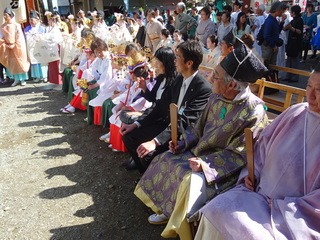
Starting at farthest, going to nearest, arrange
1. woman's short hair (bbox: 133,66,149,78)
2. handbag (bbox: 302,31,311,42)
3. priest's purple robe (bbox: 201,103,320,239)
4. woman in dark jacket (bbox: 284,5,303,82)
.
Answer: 1. handbag (bbox: 302,31,311,42)
2. woman in dark jacket (bbox: 284,5,303,82)
3. woman's short hair (bbox: 133,66,149,78)
4. priest's purple robe (bbox: 201,103,320,239)

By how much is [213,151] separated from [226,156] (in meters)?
0.17

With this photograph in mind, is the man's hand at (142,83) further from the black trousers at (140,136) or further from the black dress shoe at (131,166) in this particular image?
the black dress shoe at (131,166)

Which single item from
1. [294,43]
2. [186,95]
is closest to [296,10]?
[294,43]

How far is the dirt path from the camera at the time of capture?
2607 millimetres

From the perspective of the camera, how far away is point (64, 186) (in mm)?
3246

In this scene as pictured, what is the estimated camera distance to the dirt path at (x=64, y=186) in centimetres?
261

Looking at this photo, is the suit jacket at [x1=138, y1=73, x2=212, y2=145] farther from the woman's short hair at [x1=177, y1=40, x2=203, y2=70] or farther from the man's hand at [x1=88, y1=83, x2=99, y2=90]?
the man's hand at [x1=88, y1=83, x2=99, y2=90]

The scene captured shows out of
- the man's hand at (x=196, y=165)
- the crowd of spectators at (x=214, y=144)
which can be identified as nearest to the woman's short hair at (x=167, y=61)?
the crowd of spectators at (x=214, y=144)

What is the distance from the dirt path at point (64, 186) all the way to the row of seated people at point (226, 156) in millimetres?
352

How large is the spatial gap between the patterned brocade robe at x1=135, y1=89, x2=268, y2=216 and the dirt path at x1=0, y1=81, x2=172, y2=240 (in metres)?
0.47

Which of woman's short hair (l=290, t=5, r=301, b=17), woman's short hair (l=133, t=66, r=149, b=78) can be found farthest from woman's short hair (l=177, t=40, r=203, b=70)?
woman's short hair (l=290, t=5, r=301, b=17)

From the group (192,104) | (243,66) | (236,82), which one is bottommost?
(192,104)

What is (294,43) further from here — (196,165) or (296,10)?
(196,165)

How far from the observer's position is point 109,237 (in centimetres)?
250
